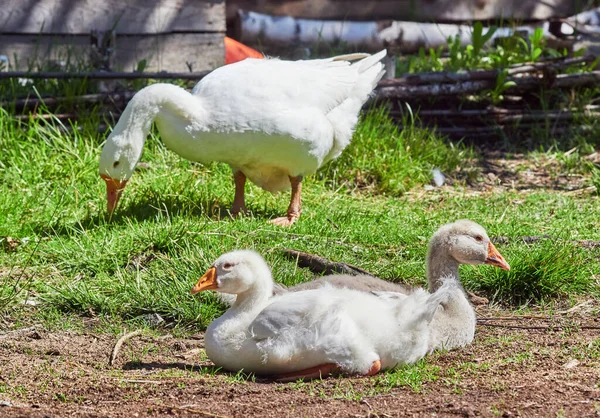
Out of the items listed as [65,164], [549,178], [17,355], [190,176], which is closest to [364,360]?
[17,355]

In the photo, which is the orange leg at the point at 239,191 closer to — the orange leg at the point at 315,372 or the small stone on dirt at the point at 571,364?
the orange leg at the point at 315,372

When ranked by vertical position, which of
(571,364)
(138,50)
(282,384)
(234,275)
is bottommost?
(138,50)

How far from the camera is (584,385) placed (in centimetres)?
381

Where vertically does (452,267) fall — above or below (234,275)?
below

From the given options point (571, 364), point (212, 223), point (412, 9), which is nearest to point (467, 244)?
point (571, 364)

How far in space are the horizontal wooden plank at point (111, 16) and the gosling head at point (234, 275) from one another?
5.90 meters

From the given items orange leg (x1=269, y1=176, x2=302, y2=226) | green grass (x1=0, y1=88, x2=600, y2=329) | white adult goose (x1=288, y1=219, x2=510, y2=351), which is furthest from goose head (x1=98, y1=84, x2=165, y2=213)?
white adult goose (x1=288, y1=219, x2=510, y2=351)

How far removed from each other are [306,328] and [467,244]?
1243 millimetres

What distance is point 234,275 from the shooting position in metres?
4.18

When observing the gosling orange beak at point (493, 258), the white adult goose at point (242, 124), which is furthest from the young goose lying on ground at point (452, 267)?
the white adult goose at point (242, 124)

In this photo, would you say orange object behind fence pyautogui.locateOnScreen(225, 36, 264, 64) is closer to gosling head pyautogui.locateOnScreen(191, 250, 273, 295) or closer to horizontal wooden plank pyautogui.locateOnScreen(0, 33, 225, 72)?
horizontal wooden plank pyautogui.locateOnScreen(0, 33, 225, 72)

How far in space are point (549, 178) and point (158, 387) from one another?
6116 millimetres

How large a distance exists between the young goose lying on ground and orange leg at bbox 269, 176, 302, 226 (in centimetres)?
189

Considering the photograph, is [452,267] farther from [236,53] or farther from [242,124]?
[236,53]
